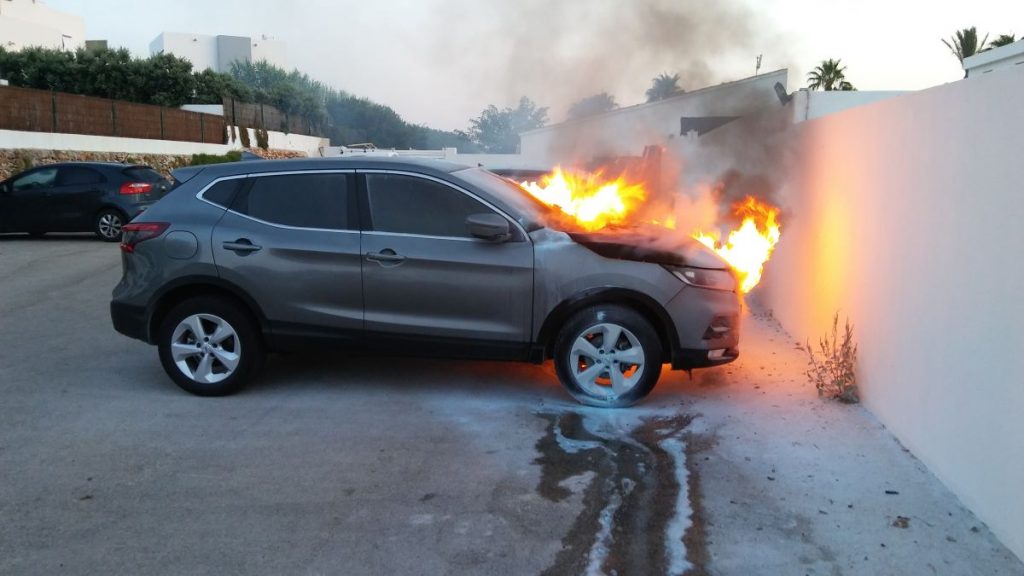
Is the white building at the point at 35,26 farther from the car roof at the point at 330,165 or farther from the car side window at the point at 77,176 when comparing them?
the car roof at the point at 330,165

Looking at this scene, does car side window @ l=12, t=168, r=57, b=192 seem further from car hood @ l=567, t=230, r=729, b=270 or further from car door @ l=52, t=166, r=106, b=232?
car hood @ l=567, t=230, r=729, b=270

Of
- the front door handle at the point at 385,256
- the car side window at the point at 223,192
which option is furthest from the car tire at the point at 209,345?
the front door handle at the point at 385,256

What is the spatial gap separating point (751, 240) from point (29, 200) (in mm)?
12579

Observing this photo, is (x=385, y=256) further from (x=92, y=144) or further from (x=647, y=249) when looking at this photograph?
(x=92, y=144)

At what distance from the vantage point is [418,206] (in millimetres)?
5484

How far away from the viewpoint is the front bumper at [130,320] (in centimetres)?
563

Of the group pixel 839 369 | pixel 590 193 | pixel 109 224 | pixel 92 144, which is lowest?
pixel 839 369

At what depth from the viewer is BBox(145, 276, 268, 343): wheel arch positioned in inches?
217

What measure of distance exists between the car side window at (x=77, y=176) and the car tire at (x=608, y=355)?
11.8m

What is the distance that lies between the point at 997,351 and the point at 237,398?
4639mm

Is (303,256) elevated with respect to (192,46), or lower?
lower

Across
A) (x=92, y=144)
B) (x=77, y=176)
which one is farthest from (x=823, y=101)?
(x=92, y=144)

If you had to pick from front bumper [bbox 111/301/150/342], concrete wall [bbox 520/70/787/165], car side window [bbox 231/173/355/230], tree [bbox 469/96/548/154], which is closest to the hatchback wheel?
tree [bbox 469/96/548/154]

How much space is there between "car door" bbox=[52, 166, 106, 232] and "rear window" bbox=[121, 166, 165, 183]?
427mm
